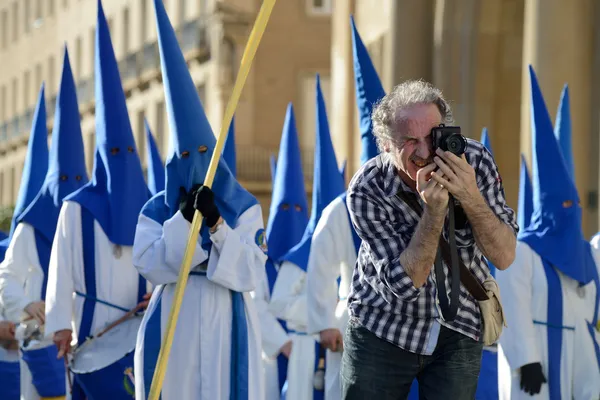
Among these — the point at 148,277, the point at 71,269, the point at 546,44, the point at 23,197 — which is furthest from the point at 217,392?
the point at 546,44

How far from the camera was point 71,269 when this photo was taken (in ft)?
32.6

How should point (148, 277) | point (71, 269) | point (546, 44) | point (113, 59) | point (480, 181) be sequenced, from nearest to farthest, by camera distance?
point (480, 181) → point (148, 277) → point (71, 269) → point (113, 59) → point (546, 44)

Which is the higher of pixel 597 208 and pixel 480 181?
pixel 480 181

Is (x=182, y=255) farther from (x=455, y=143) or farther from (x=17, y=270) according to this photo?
(x=17, y=270)

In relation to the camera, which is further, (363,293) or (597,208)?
(597,208)

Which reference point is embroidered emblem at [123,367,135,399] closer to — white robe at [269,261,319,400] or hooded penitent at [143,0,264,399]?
hooded penitent at [143,0,264,399]

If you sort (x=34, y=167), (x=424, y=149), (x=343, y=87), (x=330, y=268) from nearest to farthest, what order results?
1. (x=424, y=149)
2. (x=330, y=268)
3. (x=34, y=167)
4. (x=343, y=87)

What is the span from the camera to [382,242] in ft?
20.2

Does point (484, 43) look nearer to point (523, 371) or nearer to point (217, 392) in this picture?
point (523, 371)

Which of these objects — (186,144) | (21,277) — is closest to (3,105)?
(21,277)

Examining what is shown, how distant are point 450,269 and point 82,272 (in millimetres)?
4335

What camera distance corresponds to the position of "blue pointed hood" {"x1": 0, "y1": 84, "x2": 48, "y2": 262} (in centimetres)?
1252

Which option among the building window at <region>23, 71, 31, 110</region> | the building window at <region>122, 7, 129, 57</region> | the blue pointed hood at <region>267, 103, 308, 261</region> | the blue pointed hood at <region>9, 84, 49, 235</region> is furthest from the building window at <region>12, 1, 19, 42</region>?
the blue pointed hood at <region>9, 84, 49, 235</region>

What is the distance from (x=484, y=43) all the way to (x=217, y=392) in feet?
45.4
